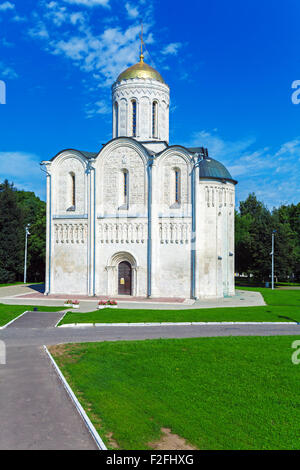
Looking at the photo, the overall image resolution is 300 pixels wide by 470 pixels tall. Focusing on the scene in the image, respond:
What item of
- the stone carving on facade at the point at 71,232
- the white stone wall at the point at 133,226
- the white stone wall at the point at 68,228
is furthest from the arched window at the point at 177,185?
the stone carving on facade at the point at 71,232

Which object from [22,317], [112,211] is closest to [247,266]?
[112,211]

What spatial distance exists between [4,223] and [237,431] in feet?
141

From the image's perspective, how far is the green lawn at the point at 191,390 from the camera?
7129 millimetres

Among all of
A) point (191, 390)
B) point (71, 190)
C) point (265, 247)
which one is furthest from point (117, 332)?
point (265, 247)

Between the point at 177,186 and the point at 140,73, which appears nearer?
the point at 177,186

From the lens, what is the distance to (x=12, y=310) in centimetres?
2270

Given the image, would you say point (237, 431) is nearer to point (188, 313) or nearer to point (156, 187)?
point (188, 313)

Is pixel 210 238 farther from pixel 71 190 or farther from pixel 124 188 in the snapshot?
pixel 71 190

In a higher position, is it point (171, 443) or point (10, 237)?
point (10, 237)

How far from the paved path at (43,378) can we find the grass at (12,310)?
0.60 metres

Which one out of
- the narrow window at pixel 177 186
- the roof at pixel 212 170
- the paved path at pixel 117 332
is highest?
the roof at pixel 212 170

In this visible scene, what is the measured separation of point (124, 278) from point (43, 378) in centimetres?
2084

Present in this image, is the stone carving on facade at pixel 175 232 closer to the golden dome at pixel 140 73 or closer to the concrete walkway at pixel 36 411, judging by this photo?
the golden dome at pixel 140 73

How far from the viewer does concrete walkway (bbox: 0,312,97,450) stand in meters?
6.76
